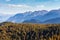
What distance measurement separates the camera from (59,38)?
194 feet

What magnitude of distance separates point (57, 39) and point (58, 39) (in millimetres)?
642

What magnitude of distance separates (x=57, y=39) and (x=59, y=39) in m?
0.59

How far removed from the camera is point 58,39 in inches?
2341

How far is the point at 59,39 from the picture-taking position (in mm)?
58688

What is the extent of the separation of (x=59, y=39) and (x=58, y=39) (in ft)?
2.64

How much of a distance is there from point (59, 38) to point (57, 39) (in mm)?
705

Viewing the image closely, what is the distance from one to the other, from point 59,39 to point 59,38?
0.56m
